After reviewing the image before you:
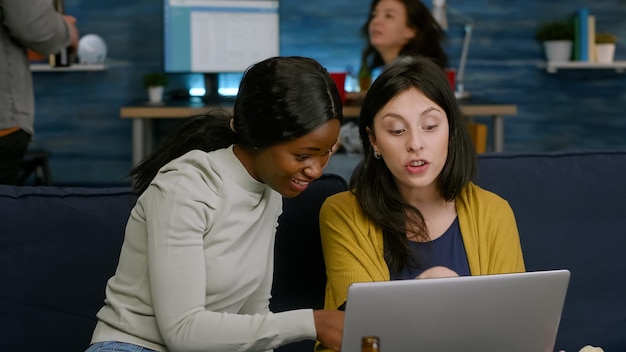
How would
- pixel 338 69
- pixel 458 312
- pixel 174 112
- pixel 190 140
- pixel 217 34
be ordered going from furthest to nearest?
pixel 338 69, pixel 217 34, pixel 174 112, pixel 190 140, pixel 458 312

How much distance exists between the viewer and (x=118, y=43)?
468 cm

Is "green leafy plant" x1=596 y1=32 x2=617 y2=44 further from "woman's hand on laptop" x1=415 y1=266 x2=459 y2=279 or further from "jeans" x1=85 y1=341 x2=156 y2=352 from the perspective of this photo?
"jeans" x1=85 y1=341 x2=156 y2=352

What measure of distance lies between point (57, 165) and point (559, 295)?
3789 mm

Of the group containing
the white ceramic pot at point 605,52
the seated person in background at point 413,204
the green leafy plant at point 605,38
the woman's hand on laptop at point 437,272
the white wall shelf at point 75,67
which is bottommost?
the woman's hand on laptop at point 437,272

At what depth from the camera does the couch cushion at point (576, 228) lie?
6.62ft

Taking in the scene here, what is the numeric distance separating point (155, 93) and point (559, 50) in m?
2.09

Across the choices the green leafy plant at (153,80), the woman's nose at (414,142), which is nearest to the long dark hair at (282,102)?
the woman's nose at (414,142)

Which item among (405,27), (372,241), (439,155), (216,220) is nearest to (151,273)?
(216,220)

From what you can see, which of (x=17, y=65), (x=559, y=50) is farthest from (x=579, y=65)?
(x=17, y=65)

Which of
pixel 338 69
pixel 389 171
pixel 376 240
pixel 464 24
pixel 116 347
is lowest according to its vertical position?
pixel 116 347

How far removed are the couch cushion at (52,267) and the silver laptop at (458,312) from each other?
0.73 meters

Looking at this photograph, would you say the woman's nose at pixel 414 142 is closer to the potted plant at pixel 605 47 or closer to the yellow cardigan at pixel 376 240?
the yellow cardigan at pixel 376 240

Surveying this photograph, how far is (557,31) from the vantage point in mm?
4672

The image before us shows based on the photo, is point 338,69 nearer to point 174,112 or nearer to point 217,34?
point 217,34
